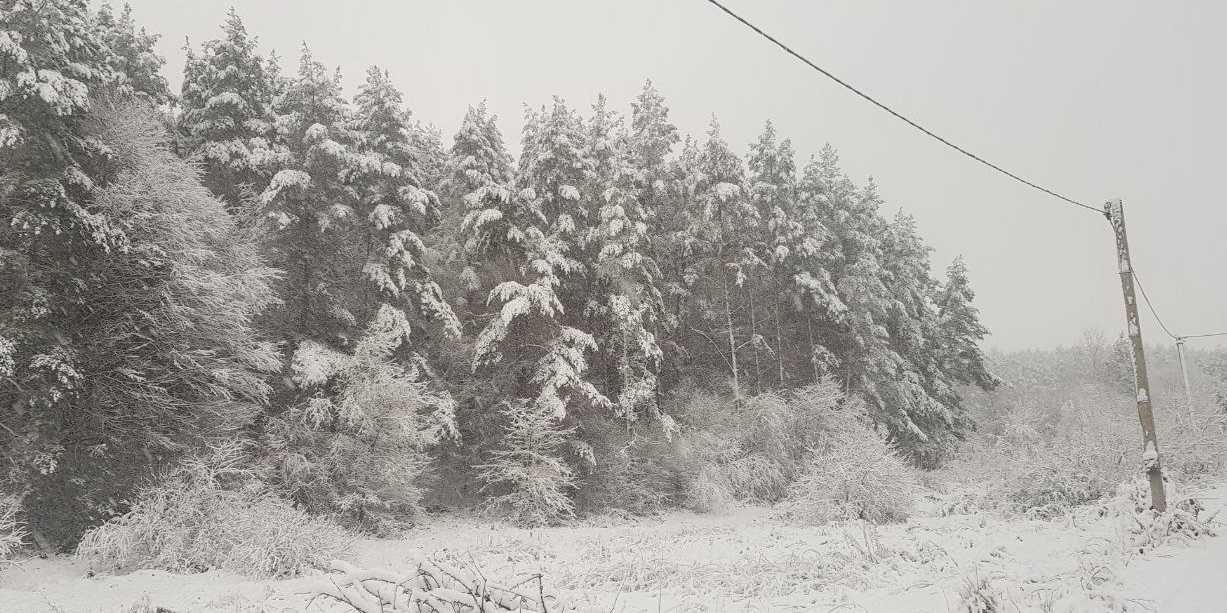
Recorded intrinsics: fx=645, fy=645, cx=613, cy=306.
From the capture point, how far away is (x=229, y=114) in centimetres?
2031

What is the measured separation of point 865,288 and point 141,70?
29422 mm

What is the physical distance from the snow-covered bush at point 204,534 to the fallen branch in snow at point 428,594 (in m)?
8.95

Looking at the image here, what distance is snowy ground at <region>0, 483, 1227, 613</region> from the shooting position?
7.73 meters

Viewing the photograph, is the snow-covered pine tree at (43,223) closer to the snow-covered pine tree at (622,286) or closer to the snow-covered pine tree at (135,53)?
the snow-covered pine tree at (135,53)

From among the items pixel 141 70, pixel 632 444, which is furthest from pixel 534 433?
pixel 141 70

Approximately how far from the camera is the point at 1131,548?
384 inches

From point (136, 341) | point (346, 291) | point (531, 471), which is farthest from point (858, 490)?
point (136, 341)

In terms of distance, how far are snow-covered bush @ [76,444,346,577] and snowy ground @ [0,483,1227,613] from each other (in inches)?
17.8

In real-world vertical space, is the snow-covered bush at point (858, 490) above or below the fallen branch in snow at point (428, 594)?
below

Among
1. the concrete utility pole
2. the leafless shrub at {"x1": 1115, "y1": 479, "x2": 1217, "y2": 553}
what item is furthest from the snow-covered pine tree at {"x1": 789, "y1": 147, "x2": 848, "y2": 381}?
the leafless shrub at {"x1": 1115, "y1": 479, "x2": 1217, "y2": 553}

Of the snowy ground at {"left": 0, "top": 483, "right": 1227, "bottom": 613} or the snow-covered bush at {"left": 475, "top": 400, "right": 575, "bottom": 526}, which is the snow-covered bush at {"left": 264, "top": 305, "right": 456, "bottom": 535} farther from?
the snow-covered bush at {"left": 475, "top": 400, "right": 575, "bottom": 526}

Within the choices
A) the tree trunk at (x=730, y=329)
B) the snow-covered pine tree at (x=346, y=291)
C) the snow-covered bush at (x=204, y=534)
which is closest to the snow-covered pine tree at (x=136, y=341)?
the snow-covered bush at (x=204, y=534)

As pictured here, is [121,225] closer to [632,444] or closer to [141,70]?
[141,70]

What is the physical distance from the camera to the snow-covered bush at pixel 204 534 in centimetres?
1138
